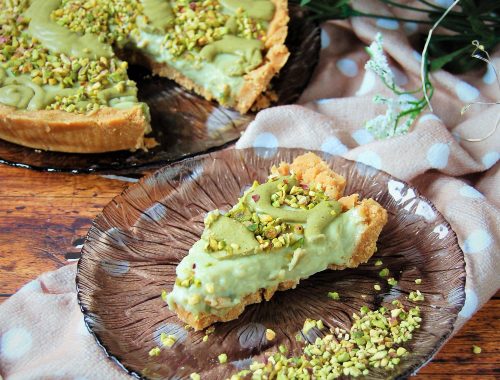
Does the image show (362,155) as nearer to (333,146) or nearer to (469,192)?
(333,146)

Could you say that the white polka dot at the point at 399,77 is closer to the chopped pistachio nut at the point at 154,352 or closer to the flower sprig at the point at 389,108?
the flower sprig at the point at 389,108

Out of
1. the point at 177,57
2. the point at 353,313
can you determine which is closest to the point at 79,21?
the point at 177,57

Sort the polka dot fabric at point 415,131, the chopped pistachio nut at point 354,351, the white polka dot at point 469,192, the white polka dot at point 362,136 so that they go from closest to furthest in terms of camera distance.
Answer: the chopped pistachio nut at point 354,351 < the polka dot fabric at point 415,131 < the white polka dot at point 469,192 < the white polka dot at point 362,136

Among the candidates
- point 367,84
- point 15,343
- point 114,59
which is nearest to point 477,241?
point 367,84

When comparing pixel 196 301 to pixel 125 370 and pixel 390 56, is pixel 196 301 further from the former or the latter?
pixel 390 56

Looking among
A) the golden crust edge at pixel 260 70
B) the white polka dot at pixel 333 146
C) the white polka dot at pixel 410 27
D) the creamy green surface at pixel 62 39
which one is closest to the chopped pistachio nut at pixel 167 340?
the white polka dot at pixel 333 146

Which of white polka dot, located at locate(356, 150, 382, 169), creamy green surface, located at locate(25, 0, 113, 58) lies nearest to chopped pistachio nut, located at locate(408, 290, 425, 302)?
white polka dot, located at locate(356, 150, 382, 169)

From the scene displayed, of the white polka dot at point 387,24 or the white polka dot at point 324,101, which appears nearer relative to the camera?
the white polka dot at point 324,101
